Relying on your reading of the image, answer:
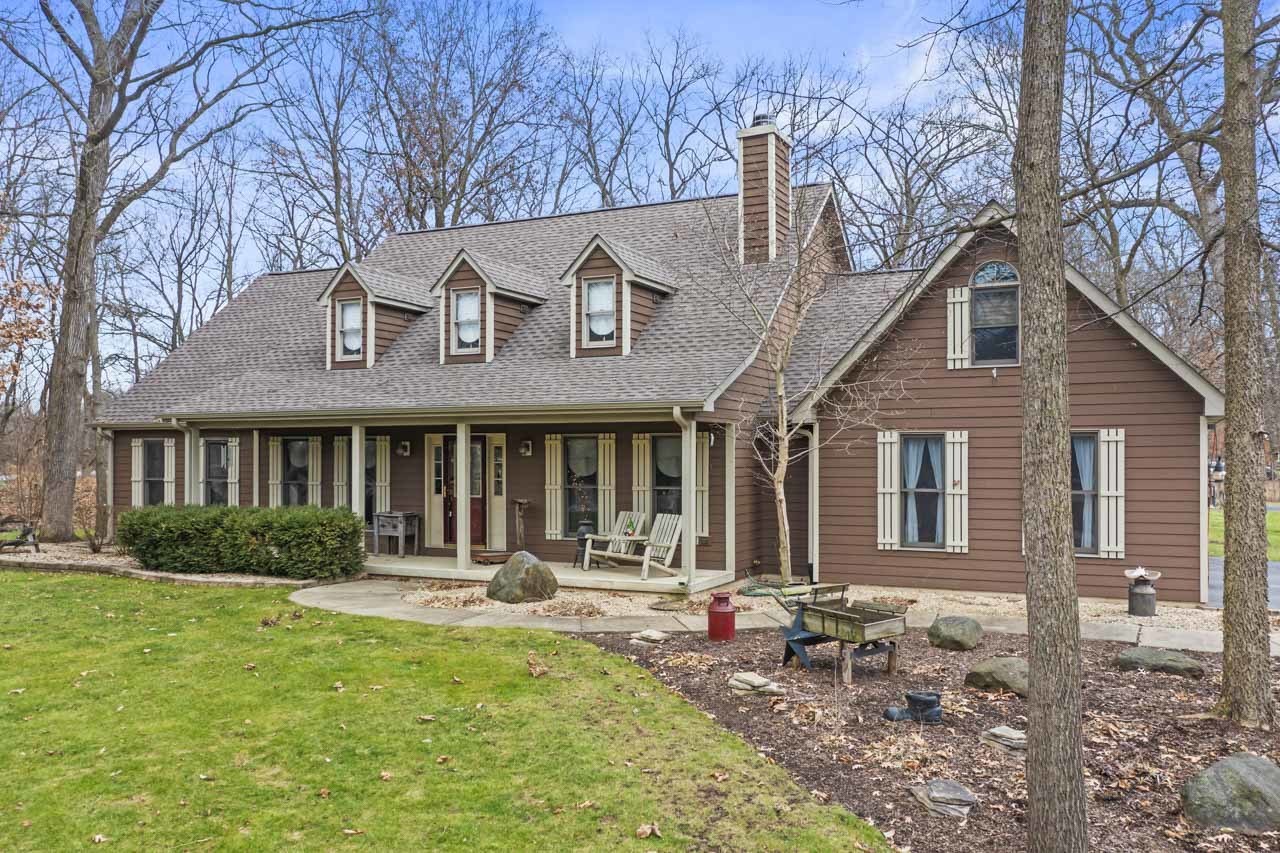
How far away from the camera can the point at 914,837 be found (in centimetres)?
476

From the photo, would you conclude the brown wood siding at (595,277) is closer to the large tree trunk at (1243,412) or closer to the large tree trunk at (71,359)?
the large tree trunk at (1243,412)

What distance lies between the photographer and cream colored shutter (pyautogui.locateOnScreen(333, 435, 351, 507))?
16.2m

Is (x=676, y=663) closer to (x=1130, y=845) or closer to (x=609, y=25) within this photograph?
(x=1130, y=845)

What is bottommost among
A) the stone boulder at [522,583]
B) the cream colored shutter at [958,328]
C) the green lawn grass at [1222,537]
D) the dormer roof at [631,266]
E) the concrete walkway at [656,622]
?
the green lawn grass at [1222,537]

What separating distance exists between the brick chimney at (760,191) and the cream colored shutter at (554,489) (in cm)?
451

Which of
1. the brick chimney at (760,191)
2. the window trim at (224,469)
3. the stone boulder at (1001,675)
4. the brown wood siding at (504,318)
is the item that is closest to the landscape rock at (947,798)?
the stone boulder at (1001,675)

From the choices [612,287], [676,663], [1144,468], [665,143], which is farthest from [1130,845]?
[665,143]

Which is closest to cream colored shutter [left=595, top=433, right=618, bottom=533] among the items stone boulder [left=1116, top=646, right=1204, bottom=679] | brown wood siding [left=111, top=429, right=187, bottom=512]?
stone boulder [left=1116, top=646, right=1204, bottom=679]

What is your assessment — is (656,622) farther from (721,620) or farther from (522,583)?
(522,583)

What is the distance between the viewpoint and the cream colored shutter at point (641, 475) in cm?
1391

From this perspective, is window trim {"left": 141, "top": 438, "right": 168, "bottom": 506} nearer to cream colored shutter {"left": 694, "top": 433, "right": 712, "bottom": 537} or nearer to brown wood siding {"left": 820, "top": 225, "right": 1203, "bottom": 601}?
cream colored shutter {"left": 694, "top": 433, "right": 712, "bottom": 537}

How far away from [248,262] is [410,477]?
1919 centimetres

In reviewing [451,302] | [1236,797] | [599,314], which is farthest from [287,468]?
[1236,797]

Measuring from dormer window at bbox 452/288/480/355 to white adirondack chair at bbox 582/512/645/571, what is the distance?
164 inches
